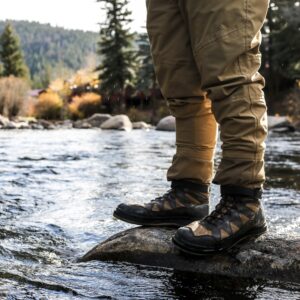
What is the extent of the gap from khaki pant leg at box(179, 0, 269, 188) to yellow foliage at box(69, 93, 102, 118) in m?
38.0

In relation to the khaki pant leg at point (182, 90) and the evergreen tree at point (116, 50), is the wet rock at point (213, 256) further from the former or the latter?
the evergreen tree at point (116, 50)

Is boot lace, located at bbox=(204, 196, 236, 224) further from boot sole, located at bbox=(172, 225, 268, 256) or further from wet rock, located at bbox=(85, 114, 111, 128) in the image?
wet rock, located at bbox=(85, 114, 111, 128)

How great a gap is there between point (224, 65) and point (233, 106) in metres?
0.15

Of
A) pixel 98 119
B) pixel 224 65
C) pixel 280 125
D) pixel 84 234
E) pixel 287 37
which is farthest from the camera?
pixel 287 37

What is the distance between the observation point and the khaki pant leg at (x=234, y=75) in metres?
1.75

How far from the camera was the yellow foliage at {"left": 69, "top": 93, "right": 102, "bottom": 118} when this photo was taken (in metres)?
39.9

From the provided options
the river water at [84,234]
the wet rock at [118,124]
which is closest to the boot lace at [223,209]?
the river water at [84,234]

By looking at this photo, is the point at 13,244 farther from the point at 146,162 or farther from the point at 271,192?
the point at 146,162

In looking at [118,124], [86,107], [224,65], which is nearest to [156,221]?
[224,65]

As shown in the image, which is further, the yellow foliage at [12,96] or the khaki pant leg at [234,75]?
the yellow foliage at [12,96]

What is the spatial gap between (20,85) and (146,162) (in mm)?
31293

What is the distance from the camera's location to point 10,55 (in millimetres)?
58438

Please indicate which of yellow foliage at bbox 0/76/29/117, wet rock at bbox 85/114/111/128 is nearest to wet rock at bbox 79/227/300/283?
wet rock at bbox 85/114/111/128

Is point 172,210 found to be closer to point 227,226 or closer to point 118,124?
point 227,226
